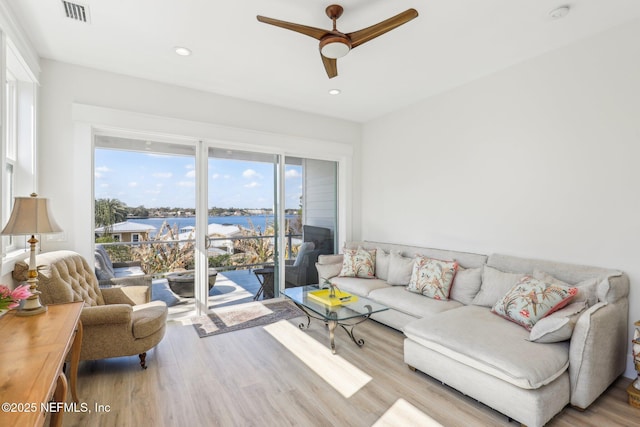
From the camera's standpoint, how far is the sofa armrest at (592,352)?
206cm

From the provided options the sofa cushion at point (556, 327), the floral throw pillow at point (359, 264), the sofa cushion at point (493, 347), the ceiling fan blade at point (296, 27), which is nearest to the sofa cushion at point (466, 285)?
the sofa cushion at point (493, 347)

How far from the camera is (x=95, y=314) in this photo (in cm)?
244

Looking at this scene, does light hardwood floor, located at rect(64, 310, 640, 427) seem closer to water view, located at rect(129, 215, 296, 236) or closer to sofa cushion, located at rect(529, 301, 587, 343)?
sofa cushion, located at rect(529, 301, 587, 343)

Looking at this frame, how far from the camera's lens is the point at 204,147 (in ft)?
13.0

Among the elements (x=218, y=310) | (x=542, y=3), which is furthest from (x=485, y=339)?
(x=218, y=310)

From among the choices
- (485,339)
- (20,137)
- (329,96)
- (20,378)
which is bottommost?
(485,339)

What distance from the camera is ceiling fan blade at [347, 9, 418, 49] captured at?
6.62 ft

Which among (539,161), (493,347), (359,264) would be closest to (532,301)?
(493,347)

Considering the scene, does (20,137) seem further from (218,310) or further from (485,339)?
(485,339)

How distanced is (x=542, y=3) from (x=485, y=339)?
8.01 feet

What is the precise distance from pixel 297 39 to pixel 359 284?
276 centimetres

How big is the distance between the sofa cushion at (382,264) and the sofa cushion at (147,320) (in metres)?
2.63

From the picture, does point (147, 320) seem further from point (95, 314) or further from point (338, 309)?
point (338, 309)

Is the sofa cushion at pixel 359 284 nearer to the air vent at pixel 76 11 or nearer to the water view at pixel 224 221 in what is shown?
the water view at pixel 224 221
